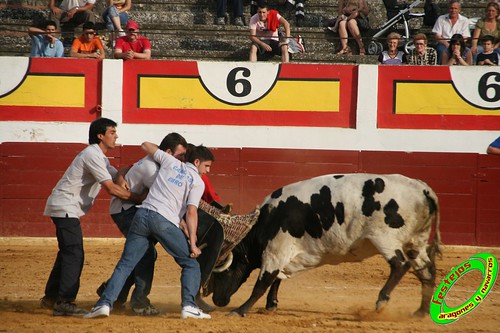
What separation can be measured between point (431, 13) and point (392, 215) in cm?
773

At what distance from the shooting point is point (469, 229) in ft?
37.6

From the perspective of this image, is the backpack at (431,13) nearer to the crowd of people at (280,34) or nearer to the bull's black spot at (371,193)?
the crowd of people at (280,34)

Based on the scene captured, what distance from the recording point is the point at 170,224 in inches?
256

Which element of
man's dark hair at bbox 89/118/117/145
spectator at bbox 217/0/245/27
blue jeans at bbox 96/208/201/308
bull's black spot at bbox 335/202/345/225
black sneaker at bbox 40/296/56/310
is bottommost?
black sneaker at bbox 40/296/56/310

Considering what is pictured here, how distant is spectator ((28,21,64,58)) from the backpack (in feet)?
18.5

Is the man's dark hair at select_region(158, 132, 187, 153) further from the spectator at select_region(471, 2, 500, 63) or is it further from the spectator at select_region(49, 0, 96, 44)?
the spectator at select_region(471, 2, 500, 63)

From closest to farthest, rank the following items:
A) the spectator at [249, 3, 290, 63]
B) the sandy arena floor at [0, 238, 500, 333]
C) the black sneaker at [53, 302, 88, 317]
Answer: the sandy arena floor at [0, 238, 500, 333], the black sneaker at [53, 302, 88, 317], the spectator at [249, 3, 290, 63]

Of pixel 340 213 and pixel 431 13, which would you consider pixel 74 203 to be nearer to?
pixel 340 213

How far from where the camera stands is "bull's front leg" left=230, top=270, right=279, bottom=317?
22.9 feet

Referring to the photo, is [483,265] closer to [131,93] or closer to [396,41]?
[396,41]

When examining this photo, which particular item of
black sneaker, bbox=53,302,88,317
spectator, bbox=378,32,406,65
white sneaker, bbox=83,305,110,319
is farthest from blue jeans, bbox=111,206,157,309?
spectator, bbox=378,32,406,65

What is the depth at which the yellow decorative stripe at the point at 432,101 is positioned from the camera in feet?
38.4

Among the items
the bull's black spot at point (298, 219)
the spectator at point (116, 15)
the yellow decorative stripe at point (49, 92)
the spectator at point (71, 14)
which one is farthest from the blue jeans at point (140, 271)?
the spectator at point (71, 14)

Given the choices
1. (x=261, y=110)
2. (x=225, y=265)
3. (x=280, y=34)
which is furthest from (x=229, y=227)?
(x=280, y=34)
